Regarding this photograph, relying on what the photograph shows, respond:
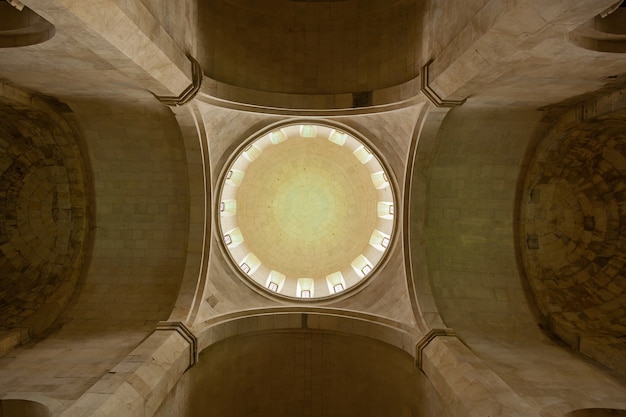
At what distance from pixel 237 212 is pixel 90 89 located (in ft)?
21.6

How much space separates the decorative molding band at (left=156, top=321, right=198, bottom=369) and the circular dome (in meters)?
4.02

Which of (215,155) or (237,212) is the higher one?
(215,155)

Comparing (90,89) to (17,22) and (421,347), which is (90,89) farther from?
(421,347)

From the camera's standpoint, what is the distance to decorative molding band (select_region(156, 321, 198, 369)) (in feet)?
34.4

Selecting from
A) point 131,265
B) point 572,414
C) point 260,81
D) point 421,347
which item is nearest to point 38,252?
point 131,265

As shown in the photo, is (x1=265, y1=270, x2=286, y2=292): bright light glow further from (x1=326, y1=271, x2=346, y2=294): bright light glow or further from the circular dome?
(x1=326, y1=271, x2=346, y2=294): bright light glow

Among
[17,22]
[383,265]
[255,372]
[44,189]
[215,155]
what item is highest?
[17,22]

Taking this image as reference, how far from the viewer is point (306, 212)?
16.5 meters

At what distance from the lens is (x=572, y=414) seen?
25.5 feet

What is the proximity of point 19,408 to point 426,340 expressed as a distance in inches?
351

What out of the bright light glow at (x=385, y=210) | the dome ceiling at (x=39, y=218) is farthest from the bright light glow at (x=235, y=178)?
the bright light glow at (x=385, y=210)

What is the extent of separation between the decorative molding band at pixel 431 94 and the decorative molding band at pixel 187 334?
8426mm

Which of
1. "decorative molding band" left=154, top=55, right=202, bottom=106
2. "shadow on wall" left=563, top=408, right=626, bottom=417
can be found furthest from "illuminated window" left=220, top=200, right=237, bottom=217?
"shadow on wall" left=563, top=408, right=626, bottom=417

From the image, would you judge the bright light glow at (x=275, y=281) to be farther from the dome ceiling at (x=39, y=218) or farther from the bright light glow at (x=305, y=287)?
the dome ceiling at (x=39, y=218)
